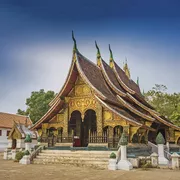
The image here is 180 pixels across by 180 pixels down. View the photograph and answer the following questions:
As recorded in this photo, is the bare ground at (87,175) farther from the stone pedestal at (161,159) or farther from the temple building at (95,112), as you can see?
the temple building at (95,112)

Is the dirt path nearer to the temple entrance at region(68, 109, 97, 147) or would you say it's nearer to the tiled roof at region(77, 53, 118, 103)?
the tiled roof at region(77, 53, 118, 103)

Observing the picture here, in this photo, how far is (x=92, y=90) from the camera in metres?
13.2

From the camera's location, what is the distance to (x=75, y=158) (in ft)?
36.7

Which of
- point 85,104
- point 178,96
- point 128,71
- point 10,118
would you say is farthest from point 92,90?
point 10,118

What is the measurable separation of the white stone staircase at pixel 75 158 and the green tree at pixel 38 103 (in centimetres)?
2429

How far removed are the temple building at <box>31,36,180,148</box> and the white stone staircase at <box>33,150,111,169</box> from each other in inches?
38.4

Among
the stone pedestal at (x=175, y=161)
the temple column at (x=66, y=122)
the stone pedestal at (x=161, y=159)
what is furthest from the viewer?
the temple column at (x=66, y=122)

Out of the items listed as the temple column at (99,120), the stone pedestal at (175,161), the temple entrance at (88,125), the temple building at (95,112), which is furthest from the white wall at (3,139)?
the stone pedestal at (175,161)

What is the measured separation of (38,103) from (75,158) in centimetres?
2696

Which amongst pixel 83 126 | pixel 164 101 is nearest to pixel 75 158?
pixel 83 126

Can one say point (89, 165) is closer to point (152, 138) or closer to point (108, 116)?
point (108, 116)

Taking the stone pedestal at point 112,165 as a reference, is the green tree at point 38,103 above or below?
above

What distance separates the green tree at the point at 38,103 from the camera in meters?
36.6

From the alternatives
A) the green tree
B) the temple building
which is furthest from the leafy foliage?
the green tree
